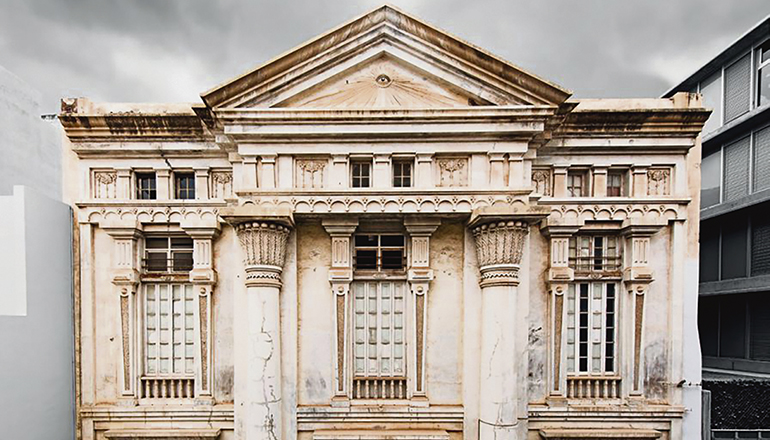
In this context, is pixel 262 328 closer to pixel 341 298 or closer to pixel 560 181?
pixel 341 298

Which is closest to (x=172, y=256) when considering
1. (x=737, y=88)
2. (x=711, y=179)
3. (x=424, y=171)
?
(x=424, y=171)

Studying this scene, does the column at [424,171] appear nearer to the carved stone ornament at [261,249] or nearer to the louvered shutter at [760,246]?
the carved stone ornament at [261,249]

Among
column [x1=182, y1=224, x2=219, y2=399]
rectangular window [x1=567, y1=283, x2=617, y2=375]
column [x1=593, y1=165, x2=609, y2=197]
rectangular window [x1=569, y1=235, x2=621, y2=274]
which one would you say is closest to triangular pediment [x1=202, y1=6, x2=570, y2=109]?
column [x1=593, y1=165, x2=609, y2=197]

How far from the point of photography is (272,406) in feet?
26.0

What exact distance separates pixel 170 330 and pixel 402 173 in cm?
710

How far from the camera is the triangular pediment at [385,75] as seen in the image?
813 cm

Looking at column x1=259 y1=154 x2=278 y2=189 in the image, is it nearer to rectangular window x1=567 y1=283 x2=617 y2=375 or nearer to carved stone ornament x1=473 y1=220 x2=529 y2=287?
carved stone ornament x1=473 y1=220 x2=529 y2=287

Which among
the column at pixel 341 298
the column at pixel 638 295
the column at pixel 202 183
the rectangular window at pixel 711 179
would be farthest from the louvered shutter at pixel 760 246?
the column at pixel 202 183

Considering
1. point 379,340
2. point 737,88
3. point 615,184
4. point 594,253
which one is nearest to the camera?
point 379,340

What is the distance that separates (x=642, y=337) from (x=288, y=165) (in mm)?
9678

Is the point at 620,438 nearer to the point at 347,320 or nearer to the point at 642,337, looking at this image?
the point at 642,337

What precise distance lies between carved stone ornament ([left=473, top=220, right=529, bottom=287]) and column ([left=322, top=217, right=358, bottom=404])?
316 centimetres

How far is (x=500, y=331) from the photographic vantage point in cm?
797

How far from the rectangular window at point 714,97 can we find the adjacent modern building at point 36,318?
924 inches
